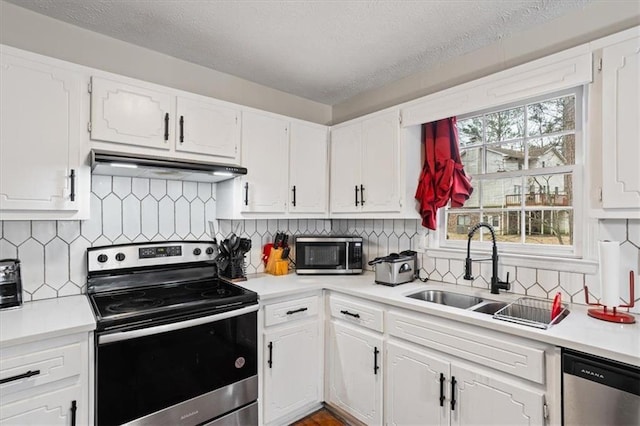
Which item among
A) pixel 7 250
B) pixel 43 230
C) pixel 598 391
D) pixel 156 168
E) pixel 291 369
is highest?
pixel 156 168

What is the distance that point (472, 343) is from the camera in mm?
1595

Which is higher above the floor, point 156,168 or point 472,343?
point 156,168

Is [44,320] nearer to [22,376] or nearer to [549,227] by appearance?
[22,376]

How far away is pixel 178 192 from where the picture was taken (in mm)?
2352

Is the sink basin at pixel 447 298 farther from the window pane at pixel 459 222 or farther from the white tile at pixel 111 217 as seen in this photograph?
the white tile at pixel 111 217

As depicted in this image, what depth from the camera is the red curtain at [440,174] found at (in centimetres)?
224

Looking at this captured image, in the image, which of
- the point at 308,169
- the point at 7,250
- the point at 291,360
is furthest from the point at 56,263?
the point at 308,169

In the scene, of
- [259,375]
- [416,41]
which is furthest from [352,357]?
[416,41]

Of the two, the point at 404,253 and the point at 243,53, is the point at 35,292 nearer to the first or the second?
the point at 243,53

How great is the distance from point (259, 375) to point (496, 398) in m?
1.30

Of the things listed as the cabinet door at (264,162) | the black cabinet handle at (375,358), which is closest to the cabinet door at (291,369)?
the black cabinet handle at (375,358)

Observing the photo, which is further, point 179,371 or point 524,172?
point 524,172

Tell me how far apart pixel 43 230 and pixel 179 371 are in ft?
3.61

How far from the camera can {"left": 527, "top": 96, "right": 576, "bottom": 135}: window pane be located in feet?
6.26
